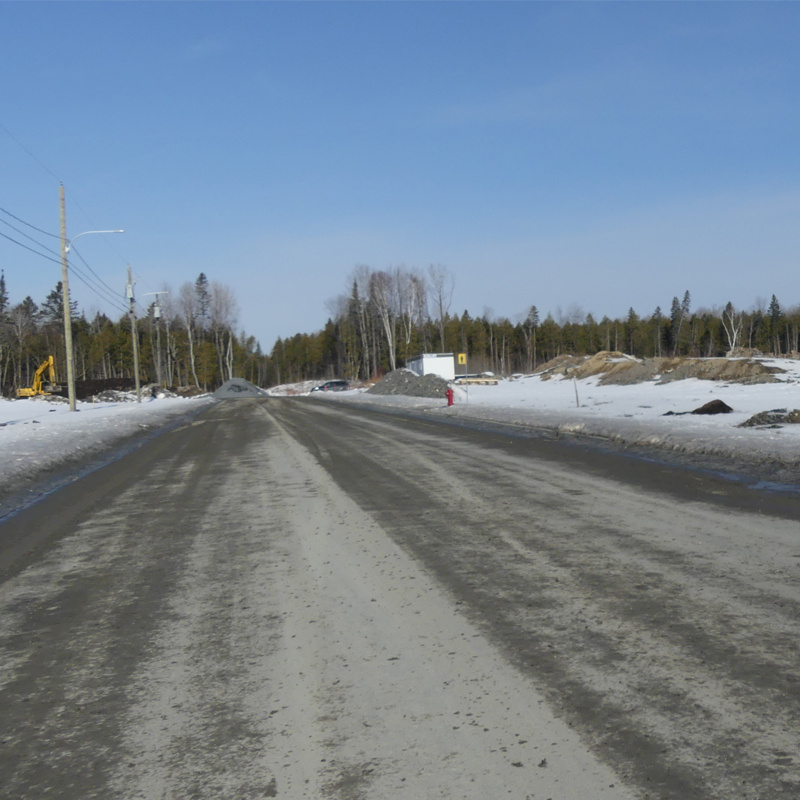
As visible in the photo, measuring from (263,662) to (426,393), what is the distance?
4327 cm

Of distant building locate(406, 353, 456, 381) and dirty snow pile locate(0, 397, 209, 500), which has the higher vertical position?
distant building locate(406, 353, 456, 381)

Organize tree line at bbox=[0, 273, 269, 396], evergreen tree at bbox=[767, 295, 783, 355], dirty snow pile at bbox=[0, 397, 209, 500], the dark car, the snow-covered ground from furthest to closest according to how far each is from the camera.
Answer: evergreen tree at bbox=[767, 295, 783, 355]
tree line at bbox=[0, 273, 269, 396]
the dark car
dirty snow pile at bbox=[0, 397, 209, 500]
the snow-covered ground

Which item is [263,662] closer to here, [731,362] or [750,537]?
[750,537]

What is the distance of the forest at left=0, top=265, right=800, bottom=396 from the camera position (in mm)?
94750

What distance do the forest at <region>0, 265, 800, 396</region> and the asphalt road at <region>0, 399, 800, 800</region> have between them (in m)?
68.5

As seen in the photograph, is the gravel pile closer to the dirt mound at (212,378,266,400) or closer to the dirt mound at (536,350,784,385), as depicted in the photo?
the dirt mound at (536,350,784,385)

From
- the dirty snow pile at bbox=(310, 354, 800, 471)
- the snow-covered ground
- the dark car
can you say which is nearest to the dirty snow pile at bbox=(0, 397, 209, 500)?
the dirty snow pile at bbox=(310, 354, 800, 471)

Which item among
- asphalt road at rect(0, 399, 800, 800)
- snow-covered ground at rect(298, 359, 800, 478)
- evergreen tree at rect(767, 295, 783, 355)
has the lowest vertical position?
asphalt road at rect(0, 399, 800, 800)

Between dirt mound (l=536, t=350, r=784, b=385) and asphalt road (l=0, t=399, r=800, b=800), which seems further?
dirt mound (l=536, t=350, r=784, b=385)

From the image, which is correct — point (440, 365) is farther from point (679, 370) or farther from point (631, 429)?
point (631, 429)

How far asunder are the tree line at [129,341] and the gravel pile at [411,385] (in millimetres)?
46913

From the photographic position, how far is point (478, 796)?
2.44 m

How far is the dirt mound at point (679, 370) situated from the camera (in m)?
37.1

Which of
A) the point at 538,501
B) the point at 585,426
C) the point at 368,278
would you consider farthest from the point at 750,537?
the point at 368,278
